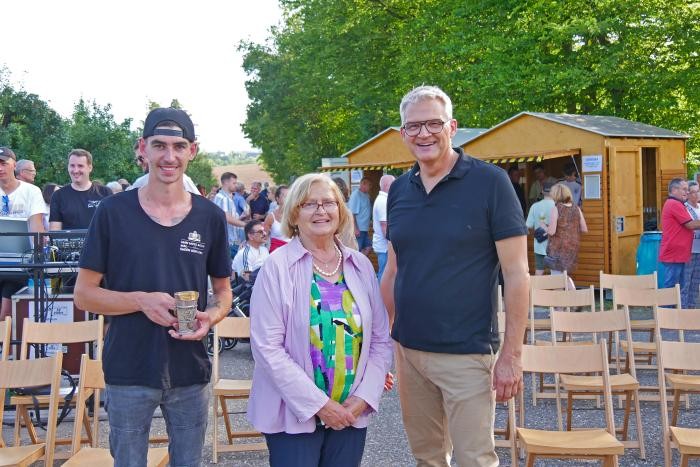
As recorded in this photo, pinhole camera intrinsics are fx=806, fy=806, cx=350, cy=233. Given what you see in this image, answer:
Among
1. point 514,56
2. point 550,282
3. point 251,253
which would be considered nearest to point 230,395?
point 251,253

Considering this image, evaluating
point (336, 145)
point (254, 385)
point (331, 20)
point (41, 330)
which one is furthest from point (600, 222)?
point (336, 145)

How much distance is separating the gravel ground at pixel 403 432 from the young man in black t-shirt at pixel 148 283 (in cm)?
260

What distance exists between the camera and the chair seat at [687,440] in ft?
14.2

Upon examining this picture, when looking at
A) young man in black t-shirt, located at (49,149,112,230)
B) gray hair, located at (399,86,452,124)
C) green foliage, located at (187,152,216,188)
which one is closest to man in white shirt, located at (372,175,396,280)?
young man in black t-shirt, located at (49,149,112,230)

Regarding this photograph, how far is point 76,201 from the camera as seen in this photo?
7258 millimetres

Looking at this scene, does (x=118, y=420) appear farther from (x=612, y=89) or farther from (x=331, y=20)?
(x=331, y=20)

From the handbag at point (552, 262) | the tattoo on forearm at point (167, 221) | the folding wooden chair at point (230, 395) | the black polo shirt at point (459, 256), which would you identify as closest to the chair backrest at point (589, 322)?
the folding wooden chair at point (230, 395)

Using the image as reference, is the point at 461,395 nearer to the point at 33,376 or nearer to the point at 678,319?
the point at 33,376

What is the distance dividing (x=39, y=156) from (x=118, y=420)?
72.5 feet

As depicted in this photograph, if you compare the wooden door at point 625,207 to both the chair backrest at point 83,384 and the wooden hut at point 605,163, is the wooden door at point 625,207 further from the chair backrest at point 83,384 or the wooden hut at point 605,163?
the chair backrest at point 83,384

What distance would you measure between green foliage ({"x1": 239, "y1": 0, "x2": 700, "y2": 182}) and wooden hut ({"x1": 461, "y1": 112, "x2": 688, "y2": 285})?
4325mm

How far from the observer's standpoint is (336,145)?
38.7 m

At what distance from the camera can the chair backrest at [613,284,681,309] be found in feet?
23.6

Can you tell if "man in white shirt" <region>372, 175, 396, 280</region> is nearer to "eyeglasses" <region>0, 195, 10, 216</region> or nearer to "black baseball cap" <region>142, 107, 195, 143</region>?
"eyeglasses" <region>0, 195, 10, 216</region>
